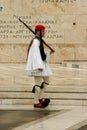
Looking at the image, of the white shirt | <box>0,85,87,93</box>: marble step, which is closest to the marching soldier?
the white shirt

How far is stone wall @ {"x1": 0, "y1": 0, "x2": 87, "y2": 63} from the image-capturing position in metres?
17.2

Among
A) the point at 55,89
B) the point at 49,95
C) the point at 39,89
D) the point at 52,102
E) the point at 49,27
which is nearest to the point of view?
the point at 39,89

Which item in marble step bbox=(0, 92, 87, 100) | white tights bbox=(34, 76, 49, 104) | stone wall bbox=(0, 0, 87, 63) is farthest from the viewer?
stone wall bbox=(0, 0, 87, 63)

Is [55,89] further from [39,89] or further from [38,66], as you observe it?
[38,66]

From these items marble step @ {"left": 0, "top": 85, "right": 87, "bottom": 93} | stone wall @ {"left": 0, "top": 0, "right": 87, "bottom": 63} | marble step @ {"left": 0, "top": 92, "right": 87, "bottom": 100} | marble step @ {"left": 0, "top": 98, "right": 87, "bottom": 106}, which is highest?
stone wall @ {"left": 0, "top": 0, "right": 87, "bottom": 63}

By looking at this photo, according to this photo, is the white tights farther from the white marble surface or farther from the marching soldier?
the white marble surface

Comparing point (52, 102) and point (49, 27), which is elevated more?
point (49, 27)

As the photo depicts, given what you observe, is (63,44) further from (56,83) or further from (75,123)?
(75,123)

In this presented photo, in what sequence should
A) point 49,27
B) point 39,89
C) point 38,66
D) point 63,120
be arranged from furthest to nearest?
point 49,27 → point 39,89 → point 38,66 → point 63,120

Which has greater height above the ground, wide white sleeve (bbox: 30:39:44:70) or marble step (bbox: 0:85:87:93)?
wide white sleeve (bbox: 30:39:44:70)

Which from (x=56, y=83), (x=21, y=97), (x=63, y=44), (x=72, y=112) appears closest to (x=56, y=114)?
(x=72, y=112)

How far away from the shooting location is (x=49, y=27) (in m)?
17.3

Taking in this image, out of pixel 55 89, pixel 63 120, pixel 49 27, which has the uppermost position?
pixel 49 27

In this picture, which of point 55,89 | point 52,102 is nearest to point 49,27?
point 55,89
